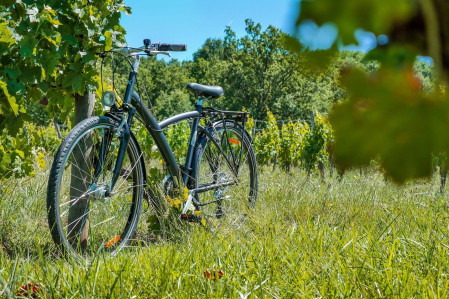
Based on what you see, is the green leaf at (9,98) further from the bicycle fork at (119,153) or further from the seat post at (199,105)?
the seat post at (199,105)

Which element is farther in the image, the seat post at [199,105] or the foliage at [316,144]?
the foliage at [316,144]

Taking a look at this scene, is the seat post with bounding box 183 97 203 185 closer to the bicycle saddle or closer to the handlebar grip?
the bicycle saddle

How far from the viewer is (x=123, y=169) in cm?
276

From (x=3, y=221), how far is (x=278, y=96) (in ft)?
103

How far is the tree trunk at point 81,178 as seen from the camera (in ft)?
8.61

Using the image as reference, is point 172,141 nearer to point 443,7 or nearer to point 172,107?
point 443,7

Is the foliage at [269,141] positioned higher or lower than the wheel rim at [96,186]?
higher

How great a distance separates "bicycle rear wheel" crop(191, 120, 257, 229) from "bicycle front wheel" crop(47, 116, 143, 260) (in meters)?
0.53

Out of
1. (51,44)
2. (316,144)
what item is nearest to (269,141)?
(316,144)

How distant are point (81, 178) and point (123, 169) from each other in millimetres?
258

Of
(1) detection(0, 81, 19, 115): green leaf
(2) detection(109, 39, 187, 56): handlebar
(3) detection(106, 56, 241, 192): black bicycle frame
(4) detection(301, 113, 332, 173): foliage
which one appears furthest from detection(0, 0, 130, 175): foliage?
(4) detection(301, 113, 332, 173): foliage

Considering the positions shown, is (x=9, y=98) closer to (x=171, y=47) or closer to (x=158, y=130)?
(x=158, y=130)

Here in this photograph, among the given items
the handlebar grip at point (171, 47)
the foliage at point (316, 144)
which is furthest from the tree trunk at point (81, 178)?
the foliage at point (316, 144)

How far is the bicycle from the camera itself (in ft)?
7.41
